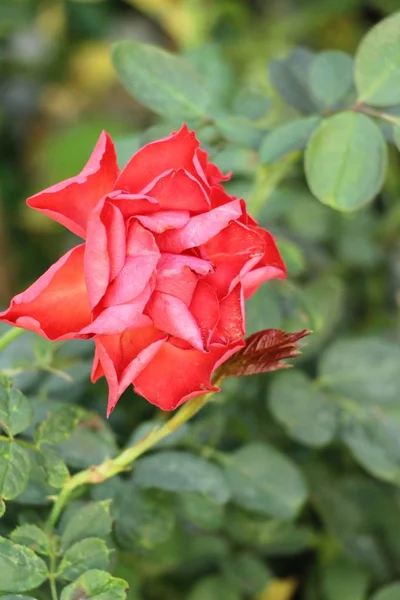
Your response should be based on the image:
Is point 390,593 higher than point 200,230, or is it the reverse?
point 200,230

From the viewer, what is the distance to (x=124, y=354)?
53 centimetres

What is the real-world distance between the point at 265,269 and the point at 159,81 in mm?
289

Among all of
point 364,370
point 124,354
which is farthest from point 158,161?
point 364,370

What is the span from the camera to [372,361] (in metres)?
0.92

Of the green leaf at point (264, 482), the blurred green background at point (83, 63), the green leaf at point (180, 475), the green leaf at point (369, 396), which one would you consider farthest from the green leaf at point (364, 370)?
the blurred green background at point (83, 63)

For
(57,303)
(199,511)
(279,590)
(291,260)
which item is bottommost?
(279,590)

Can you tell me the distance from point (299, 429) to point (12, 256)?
87 centimetres

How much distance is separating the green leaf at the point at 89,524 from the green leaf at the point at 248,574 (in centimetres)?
34

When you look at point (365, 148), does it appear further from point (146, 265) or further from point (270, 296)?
point (146, 265)

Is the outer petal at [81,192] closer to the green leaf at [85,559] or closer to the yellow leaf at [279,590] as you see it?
the green leaf at [85,559]

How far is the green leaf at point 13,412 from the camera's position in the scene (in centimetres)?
58

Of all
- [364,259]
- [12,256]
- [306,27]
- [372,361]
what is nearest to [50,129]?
[12,256]

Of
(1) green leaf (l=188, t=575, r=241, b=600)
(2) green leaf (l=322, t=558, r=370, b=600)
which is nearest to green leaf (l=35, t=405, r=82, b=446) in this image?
(1) green leaf (l=188, t=575, r=241, b=600)

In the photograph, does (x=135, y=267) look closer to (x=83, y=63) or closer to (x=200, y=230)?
(x=200, y=230)
